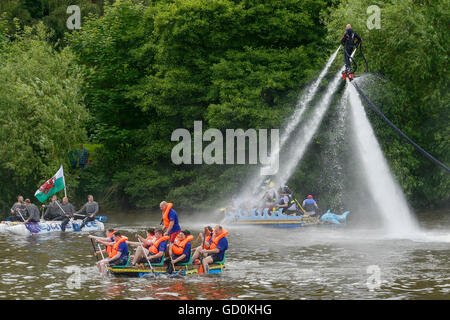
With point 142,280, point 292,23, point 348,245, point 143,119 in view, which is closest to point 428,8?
point 292,23

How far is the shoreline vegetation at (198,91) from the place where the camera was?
43219 mm

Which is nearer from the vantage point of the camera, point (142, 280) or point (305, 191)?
point (142, 280)

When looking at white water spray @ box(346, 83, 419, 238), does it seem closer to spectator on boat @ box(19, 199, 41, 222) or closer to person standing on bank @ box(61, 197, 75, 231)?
person standing on bank @ box(61, 197, 75, 231)

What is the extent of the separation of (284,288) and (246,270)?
354 centimetres

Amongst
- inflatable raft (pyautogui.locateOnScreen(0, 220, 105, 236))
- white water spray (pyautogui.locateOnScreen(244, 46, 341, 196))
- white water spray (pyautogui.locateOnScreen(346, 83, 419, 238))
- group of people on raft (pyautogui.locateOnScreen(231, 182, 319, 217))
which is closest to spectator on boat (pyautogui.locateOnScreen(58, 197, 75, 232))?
inflatable raft (pyautogui.locateOnScreen(0, 220, 105, 236))

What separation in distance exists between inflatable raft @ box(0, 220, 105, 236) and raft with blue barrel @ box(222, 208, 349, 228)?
7991mm

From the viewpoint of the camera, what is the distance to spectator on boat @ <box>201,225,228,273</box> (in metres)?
24.4

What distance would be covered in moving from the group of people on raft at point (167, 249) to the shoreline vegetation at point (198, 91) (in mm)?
21468

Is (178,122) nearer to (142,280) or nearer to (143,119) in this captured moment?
(143,119)

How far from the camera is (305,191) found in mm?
47969

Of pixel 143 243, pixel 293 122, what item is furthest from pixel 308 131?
pixel 143 243

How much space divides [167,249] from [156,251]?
1.48 feet

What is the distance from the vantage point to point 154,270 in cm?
2381

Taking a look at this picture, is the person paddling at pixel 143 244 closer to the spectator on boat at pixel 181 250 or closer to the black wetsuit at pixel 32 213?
the spectator on boat at pixel 181 250
